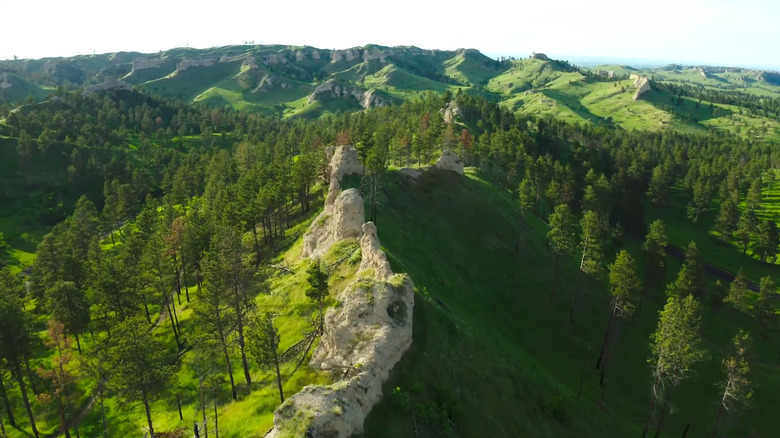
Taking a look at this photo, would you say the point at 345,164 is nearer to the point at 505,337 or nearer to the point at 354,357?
the point at 505,337

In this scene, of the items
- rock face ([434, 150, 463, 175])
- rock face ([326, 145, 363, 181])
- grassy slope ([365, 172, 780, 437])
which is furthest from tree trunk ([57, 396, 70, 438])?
rock face ([434, 150, 463, 175])

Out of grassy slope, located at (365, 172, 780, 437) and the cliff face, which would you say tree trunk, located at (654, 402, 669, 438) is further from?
the cliff face

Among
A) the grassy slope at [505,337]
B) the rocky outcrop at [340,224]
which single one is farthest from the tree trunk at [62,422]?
the grassy slope at [505,337]

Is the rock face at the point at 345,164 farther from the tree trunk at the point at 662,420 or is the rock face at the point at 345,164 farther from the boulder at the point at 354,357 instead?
the tree trunk at the point at 662,420

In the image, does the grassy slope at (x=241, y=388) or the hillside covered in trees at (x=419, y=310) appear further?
the hillside covered in trees at (x=419, y=310)

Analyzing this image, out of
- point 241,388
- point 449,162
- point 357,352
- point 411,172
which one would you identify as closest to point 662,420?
point 357,352

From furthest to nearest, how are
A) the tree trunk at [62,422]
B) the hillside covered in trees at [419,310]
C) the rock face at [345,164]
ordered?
the rock face at [345,164], the tree trunk at [62,422], the hillside covered in trees at [419,310]
